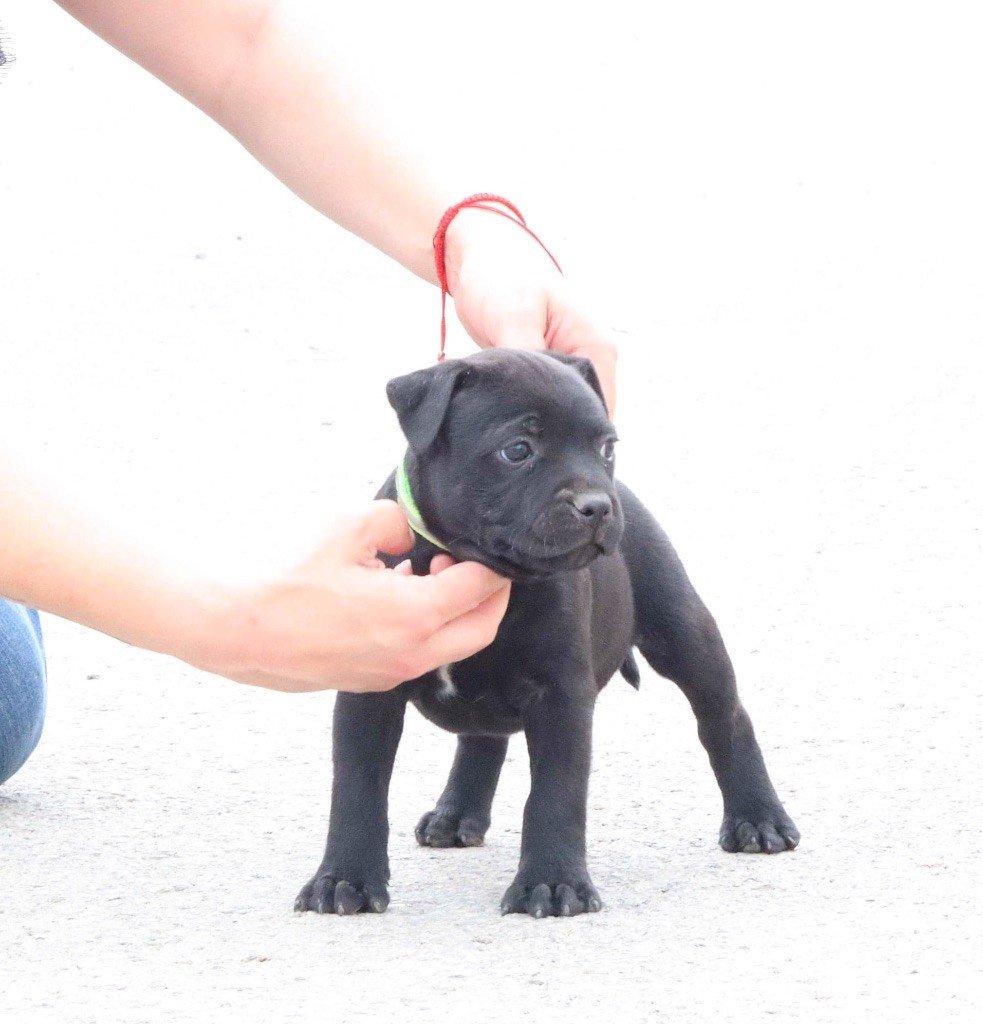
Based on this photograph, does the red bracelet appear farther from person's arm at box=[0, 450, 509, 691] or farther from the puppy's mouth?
person's arm at box=[0, 450, 509, 691]

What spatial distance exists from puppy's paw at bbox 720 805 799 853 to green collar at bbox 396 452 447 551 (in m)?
0.88

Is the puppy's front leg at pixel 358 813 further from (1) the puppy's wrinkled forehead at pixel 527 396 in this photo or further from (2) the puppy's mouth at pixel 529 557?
(1) the puppy's wrinkled forehead at pixel 527 396

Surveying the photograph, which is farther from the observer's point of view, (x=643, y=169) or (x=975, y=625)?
(x=643, y=169)

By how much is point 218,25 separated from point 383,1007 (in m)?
1.66

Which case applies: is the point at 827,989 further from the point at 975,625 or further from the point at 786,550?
the point at 786,550

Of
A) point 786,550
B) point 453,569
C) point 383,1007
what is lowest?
point 383,1007

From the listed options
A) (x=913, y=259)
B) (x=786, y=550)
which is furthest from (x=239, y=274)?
(x=786, y=550)

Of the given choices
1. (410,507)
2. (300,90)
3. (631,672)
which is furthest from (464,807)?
(300,90)

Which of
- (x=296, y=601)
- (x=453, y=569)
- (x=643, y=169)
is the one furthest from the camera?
(x=643, y=169)

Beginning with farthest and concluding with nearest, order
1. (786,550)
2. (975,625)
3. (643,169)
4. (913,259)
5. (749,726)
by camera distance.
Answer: (643,169)
(913,259)
(786,550)
(975,625)
(749,726)

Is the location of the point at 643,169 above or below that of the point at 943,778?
above

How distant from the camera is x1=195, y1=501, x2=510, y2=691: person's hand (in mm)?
2215

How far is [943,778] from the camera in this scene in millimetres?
3756

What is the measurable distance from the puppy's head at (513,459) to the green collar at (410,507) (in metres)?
0.01
